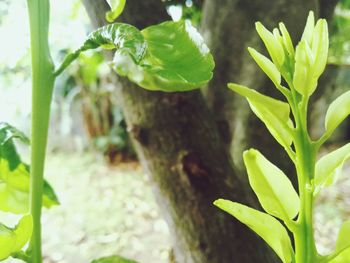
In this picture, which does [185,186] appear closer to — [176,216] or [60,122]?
[176,216]

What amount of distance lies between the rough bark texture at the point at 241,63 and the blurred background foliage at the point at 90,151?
0.10 metres

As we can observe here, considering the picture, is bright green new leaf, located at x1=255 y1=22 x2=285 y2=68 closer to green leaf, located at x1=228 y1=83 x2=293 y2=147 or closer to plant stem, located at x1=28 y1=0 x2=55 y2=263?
green leaf, located at x1=228 y1=83 x2=293 y2=147

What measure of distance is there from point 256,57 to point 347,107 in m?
0.06

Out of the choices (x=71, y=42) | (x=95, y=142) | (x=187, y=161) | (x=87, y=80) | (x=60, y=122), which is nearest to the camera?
(x=187, y=161)

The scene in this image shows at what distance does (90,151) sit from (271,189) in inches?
111

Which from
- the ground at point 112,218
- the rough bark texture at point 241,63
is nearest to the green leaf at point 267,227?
the rough bark texture at point 241,63

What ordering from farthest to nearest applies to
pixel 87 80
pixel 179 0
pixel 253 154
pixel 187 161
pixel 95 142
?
pixel 95 142
pixel 87 80
pixel 179 0
pixel 187 161
pixel 253 154

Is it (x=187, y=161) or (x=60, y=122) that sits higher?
(x=187, y=161)

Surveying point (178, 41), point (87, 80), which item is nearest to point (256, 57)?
point (178, 41)

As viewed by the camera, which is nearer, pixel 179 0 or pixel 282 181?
pixel 282 181

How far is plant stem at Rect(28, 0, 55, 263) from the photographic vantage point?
1.01 ft

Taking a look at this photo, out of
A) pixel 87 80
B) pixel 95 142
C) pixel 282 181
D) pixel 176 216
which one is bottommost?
pixel 95 142

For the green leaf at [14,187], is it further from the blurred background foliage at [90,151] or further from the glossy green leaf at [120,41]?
the blurred background foliage at [90,151]

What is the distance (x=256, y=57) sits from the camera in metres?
0.25
